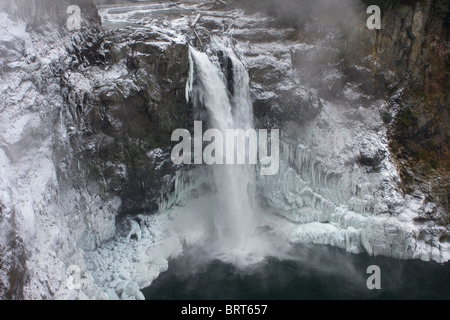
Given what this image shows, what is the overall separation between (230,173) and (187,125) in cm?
254

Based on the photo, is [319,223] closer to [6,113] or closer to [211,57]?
[211,57]

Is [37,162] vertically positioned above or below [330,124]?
below

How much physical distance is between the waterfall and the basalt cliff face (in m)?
0.61

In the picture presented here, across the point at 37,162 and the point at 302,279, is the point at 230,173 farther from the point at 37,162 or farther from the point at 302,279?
the point at 37,162

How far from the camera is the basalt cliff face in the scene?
32.7 feet

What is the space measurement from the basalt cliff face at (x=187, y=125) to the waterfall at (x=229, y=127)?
61cm

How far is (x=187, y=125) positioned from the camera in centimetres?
1387

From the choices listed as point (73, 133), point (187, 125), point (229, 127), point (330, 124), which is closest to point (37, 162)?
point (73, 133)

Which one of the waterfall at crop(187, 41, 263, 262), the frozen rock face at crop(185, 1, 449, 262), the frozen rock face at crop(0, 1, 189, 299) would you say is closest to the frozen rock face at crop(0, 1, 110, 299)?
the frozen rock face at crop(0, 1, 189, 299)

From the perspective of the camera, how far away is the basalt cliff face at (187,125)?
9977 mm

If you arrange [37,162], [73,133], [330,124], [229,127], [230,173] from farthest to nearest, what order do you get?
[330,124] → [230,173] → [229,127] → [73,133] → [37,162]

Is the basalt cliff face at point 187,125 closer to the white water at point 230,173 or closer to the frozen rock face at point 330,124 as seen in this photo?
the frozen rock face at point 330,124

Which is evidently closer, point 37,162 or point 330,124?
point 37,162

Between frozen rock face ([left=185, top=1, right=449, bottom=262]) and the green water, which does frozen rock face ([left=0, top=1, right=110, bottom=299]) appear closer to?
the green water
